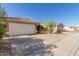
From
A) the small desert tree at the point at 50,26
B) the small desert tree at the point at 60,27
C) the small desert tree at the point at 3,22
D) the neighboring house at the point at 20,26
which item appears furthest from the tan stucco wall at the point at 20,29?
the small desert tree at the point at 60,27

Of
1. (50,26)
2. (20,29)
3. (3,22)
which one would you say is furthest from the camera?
(20,29)

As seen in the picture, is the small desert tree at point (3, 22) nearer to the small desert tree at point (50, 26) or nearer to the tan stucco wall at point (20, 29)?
the tan stucco wall at point (20, 29)

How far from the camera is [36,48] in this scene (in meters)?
6.01

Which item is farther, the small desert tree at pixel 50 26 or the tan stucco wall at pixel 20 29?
the tan stucco wall at pixel 20 29

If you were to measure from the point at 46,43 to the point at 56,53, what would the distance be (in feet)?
1.51

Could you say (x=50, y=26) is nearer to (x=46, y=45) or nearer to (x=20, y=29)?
(x=46, y=45)

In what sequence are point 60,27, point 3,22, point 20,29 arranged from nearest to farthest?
point 3,22 → point 60,27 → point 20,29

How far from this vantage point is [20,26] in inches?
257

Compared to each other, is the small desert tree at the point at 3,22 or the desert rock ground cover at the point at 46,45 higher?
the small desert tree at the point at 3,22

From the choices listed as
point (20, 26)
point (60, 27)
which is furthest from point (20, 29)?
point (60, 27)

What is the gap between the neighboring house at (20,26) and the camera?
617cm

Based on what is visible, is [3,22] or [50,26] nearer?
[3,22]

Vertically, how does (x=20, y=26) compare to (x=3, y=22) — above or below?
below

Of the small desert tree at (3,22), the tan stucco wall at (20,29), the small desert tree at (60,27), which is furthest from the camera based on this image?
the tan stucco wall at (20,29)
